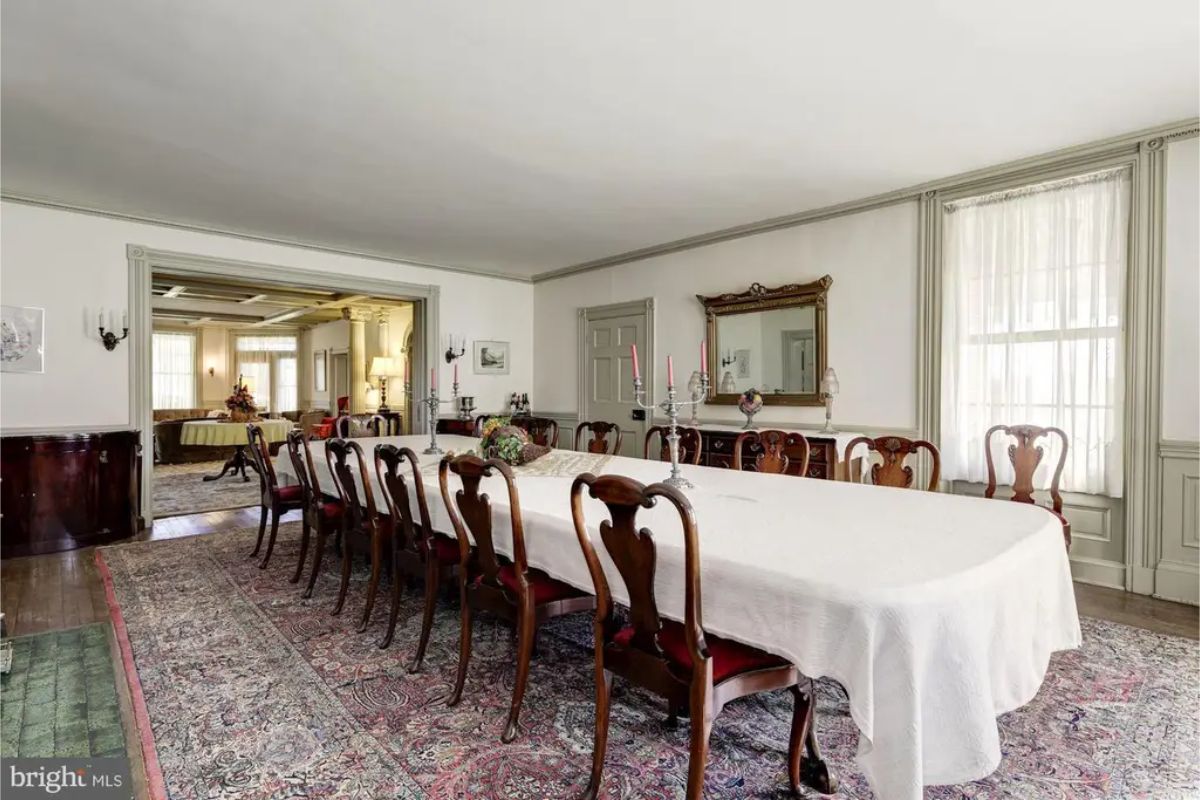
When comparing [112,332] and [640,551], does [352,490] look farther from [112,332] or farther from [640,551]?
[112,332]

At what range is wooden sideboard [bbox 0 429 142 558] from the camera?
13.8 ft

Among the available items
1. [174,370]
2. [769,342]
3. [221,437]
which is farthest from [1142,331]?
[174,370]

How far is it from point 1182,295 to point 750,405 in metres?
2.57

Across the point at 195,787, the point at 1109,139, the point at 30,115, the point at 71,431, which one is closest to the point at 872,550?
the point at 195,787

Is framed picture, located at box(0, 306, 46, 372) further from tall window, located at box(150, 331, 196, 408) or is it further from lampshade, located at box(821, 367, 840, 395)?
tall window, located at box(150, 331, 196, 408)

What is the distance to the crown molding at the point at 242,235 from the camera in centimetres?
446

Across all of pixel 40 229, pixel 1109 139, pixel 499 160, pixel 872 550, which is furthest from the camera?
pixel 40 229

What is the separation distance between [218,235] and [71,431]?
1.90 metres

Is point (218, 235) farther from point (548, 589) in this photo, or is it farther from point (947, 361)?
point (947, 361)

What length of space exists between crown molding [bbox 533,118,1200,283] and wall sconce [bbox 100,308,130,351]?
4.26 meters

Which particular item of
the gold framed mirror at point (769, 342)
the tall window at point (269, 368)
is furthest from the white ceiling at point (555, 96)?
the tall window at point (269, 368)

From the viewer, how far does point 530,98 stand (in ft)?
9.75

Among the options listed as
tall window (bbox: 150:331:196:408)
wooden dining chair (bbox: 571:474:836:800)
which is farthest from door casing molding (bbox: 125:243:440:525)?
tall window (bbox: 150:331:196:408)

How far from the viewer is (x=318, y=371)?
40.5 ft
